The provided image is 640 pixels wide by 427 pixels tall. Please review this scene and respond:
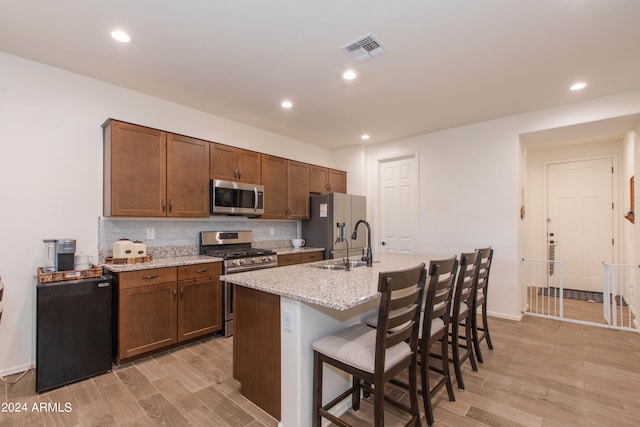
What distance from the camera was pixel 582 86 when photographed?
10.2 ft

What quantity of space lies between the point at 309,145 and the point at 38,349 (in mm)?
4322

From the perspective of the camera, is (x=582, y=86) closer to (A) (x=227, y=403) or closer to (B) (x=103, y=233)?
(A) (x=227, y=403)

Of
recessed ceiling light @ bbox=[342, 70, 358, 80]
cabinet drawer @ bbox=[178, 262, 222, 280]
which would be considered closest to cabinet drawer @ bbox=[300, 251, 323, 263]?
cabinet drawer @ bbox=[178, 262, 222, 280]

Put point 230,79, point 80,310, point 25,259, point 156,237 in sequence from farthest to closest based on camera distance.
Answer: point 156,237 → point 230,79 → point 25,259 → point 80,310

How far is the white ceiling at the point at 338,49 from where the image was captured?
2.01 metres

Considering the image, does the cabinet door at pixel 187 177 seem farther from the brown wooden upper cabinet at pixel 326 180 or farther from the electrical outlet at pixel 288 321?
the electrical outlet at pixel 288 321

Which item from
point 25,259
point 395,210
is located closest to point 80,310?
point 25,259

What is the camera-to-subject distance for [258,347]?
6.58 feet

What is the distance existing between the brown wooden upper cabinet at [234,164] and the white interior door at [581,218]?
5.25 meters

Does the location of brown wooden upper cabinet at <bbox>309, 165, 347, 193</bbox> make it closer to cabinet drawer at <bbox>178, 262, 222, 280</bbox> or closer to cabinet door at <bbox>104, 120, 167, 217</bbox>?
cabinet drawer at <bbox>178, 262, 222, 280</bbox>

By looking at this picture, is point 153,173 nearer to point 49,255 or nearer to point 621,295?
point 49,255

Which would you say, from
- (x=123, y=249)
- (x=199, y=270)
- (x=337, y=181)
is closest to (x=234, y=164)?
(x=199, y=270)

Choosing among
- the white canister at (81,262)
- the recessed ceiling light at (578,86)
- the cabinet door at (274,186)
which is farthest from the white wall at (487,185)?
the white canister at (81,262)

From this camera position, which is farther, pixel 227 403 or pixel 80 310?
pixel 80 310
